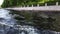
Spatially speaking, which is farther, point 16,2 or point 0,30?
point 16,2

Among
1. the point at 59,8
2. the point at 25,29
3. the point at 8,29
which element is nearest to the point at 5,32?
the point at 8,29

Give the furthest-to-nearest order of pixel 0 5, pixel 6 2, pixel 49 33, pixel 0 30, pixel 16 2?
pixel 0 5, pixel 6 2, pixel 16 2, pixel 0 30, pixel 49 33

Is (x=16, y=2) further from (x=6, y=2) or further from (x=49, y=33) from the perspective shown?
(x=49, y=33)

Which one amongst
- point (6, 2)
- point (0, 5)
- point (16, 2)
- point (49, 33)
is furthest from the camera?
point (0, 5)

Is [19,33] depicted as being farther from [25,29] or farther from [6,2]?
[6,2]

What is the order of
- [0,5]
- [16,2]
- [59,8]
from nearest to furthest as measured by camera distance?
[59,8] → [16,2] → [0,5]

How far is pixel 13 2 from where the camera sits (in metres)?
55.9

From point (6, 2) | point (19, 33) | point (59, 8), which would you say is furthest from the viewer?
point (6, 2)

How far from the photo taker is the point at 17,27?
10523 millimetres

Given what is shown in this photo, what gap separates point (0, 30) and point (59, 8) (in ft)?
49.3

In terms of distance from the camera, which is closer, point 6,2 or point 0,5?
point 6,2

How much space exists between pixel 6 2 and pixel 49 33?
178 feet

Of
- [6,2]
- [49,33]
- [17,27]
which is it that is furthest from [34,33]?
[6,2]

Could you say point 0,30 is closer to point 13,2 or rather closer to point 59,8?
point 59,8
